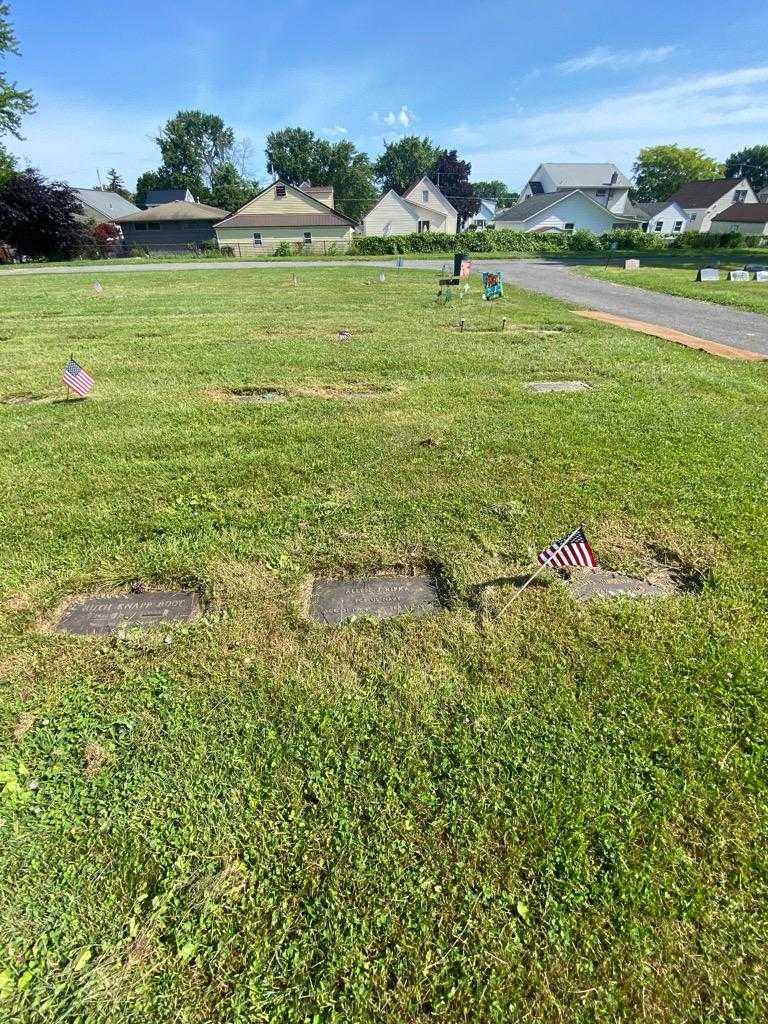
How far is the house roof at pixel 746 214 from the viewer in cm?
5344

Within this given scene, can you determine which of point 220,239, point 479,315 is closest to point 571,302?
point 479,315

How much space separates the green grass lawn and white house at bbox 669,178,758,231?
161ft


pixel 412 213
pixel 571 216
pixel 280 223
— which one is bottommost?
pixel 280 223

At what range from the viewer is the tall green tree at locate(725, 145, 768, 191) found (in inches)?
3757

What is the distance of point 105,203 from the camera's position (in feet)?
192

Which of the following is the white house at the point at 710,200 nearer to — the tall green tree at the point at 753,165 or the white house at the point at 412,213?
the white house at the point at 412,213

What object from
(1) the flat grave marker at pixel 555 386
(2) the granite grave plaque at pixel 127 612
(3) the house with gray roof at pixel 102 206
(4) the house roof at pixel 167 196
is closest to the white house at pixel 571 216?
(3) the house with gray roof at pixel 102 206

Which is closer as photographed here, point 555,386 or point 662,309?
point 555,386

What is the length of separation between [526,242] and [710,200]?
124ft

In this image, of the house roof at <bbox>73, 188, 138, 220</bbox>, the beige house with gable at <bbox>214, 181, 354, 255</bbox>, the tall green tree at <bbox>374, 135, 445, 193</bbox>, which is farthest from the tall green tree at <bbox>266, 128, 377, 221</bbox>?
the beige house with gable at <bbox>214, 181, 354, 255</bbox>

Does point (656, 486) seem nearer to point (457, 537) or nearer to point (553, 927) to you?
point (457, 537)

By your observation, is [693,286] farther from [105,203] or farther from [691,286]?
[105,203]

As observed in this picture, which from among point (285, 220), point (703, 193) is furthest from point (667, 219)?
point (285, 220)

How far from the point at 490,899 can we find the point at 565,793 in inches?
18.7
